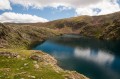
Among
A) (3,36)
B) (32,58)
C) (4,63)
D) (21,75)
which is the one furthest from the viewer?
(3,36)

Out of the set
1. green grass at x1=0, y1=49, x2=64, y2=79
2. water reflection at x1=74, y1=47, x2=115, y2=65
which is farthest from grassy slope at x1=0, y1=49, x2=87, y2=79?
water reflection at x1=74, y1=47, x2=115, y2=65

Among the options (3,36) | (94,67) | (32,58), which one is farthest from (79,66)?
(3,36)

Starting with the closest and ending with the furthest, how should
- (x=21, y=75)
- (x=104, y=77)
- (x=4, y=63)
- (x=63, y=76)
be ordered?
1. (x=21, y=75)
2. (x=63, y=76)
3. (x=4, y=63)
4. (x=104, y=77)

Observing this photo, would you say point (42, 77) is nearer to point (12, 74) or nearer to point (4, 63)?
point (12, 74)

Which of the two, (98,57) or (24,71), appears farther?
(98,57)

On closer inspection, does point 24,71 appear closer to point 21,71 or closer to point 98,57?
point 21,71

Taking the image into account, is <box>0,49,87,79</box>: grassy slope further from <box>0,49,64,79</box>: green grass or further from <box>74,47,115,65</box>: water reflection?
<box>74,47,115,65</box>: water reflection

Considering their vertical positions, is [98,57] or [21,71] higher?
[21,71]

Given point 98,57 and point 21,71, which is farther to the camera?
point 98,57

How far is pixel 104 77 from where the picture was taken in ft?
237

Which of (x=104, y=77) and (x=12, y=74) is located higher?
(x=12, y=74)

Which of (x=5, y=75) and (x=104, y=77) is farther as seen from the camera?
(x=104, y=77)

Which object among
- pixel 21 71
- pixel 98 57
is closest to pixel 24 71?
pixel 21 71

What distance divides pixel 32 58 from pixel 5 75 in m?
25.7
